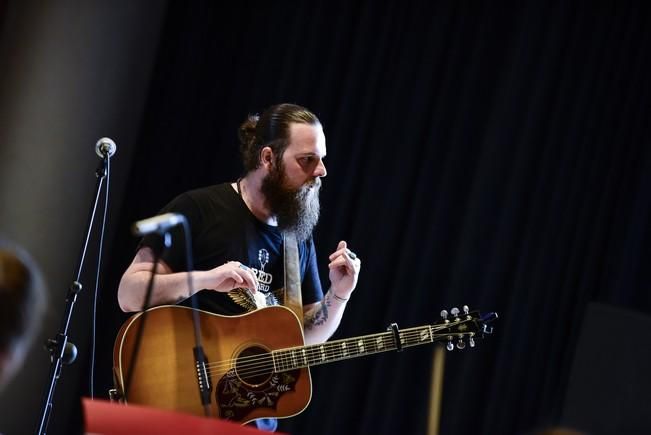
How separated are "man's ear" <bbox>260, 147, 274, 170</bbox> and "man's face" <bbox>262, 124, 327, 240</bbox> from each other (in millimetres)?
22

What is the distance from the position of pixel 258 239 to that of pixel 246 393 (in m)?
0.53

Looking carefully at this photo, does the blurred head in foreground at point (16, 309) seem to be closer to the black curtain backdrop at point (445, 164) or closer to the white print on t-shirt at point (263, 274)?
the white print on t-shirt at point (263, 274)

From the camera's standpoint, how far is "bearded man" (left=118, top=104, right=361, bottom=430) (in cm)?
303

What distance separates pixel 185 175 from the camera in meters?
5.42

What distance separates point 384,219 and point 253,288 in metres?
2.06

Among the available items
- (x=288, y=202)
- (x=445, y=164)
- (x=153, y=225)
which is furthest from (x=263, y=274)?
(x=445, y=164)

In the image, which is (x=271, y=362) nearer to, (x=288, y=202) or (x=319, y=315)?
(x=319, y=315)

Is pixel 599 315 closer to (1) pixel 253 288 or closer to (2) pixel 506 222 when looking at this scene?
(2) pixel 506 222

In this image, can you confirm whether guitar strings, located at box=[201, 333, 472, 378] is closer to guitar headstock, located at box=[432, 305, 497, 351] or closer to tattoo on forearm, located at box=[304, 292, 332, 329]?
guitar headstock, located at box=[432, 305, 497, 351]

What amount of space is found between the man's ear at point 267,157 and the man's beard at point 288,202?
0.11 ft

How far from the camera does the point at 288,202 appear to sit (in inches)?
129

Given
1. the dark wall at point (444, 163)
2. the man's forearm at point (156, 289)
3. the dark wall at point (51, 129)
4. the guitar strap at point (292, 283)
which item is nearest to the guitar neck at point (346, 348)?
the guitar strap at point (292, 283)

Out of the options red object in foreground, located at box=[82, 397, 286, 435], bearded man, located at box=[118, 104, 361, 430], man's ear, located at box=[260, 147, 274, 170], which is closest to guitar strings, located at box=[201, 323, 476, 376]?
bearded man, located at box=[118, 104, 361, 430]

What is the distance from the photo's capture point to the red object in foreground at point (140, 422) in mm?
1900
